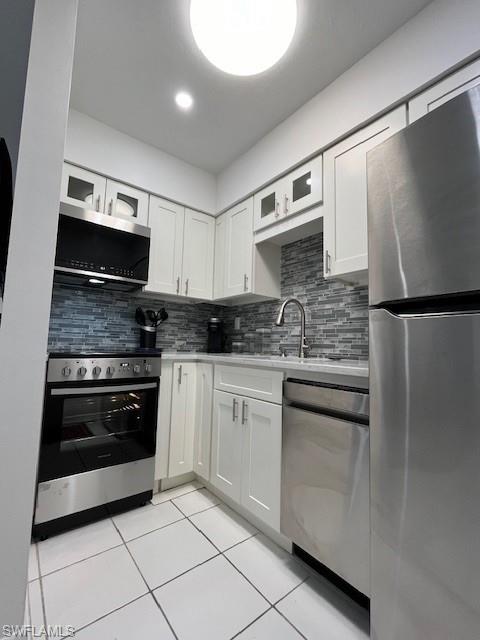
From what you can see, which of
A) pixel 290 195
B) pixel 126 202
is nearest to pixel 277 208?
pixel 290 195

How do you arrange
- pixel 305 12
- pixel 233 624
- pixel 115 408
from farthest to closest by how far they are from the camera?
pixel 115 408 < pixel 305 12 < pixel 233 624

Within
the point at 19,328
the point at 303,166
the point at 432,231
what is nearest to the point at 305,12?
the point at 303,166

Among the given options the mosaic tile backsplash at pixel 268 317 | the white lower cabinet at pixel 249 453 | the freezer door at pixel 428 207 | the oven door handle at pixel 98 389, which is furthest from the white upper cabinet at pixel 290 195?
the oven door handle at pixel 98 389

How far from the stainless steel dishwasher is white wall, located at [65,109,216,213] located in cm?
179

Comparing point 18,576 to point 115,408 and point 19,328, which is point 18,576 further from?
point 115,408

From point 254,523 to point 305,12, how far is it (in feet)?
8.23

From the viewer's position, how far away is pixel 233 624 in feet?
3.30

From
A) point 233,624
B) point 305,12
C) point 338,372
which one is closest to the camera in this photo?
point 233,624

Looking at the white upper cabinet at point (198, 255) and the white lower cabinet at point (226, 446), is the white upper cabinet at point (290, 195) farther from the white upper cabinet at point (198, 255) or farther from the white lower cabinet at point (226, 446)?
the white lower cabinet at point (226, 446)

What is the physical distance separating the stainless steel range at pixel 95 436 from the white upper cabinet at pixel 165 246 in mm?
664

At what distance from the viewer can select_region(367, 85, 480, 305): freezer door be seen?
699 millimetres

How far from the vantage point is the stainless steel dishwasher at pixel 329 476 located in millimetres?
1014

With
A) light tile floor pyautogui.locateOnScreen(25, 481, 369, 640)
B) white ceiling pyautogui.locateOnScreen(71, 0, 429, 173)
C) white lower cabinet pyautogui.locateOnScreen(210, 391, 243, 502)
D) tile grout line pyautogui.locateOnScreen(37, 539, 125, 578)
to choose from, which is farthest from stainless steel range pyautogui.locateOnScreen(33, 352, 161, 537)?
white ceiling pyautogui.locateOnScreen(71, 0, 429, 173)

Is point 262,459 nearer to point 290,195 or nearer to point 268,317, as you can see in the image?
point 268,317
